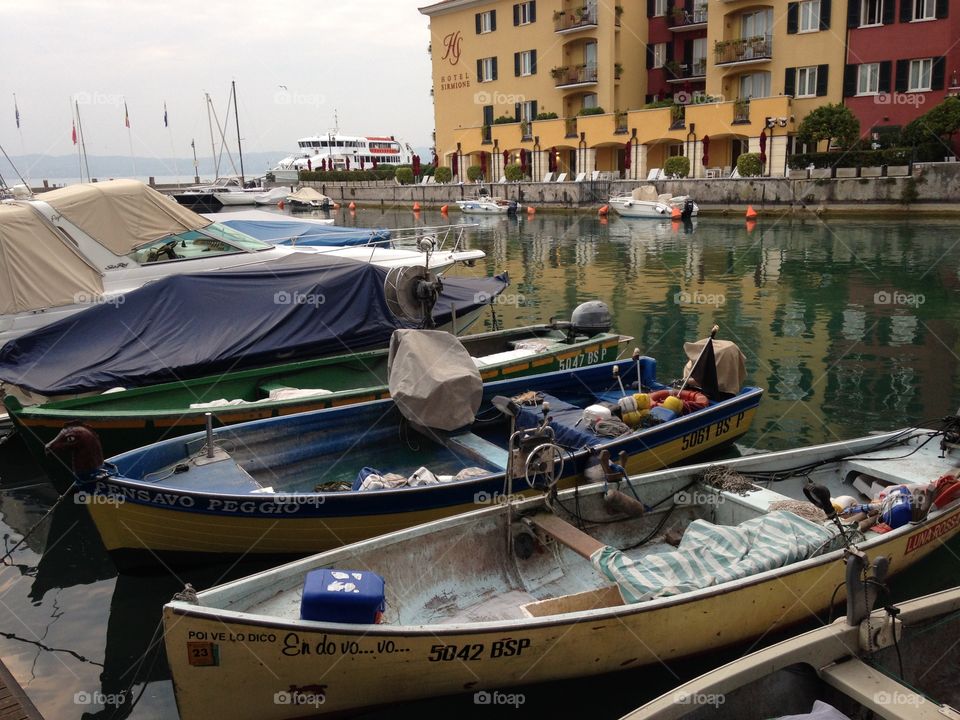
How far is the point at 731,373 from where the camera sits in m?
10.5

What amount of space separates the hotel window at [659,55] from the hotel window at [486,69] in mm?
11896

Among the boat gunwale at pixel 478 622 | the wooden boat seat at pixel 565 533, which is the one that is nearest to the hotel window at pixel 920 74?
the boat gunwale at pixel 478 622

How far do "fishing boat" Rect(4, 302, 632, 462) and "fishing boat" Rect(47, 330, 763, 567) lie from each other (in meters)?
1.09

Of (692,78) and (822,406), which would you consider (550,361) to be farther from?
(692,78)

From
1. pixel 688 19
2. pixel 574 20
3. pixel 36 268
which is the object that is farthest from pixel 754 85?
pixel 36 268

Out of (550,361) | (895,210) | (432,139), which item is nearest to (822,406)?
(550,361)

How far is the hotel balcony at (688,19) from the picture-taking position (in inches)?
Answer: 2045

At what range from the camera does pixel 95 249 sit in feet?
43.8

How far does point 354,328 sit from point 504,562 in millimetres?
6254

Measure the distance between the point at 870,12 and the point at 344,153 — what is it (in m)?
74.1

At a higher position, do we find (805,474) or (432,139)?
(432,139)

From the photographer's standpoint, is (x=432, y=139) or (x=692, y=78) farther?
(x=432, y=139)

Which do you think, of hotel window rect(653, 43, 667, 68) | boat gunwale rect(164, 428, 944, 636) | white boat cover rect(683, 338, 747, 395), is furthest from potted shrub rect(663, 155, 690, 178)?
boat gunwale rect(164, 428, 944, 636)

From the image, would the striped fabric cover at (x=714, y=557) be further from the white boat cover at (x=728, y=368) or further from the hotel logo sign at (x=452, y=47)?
the hotel logo sign at (x=452, y=47)
